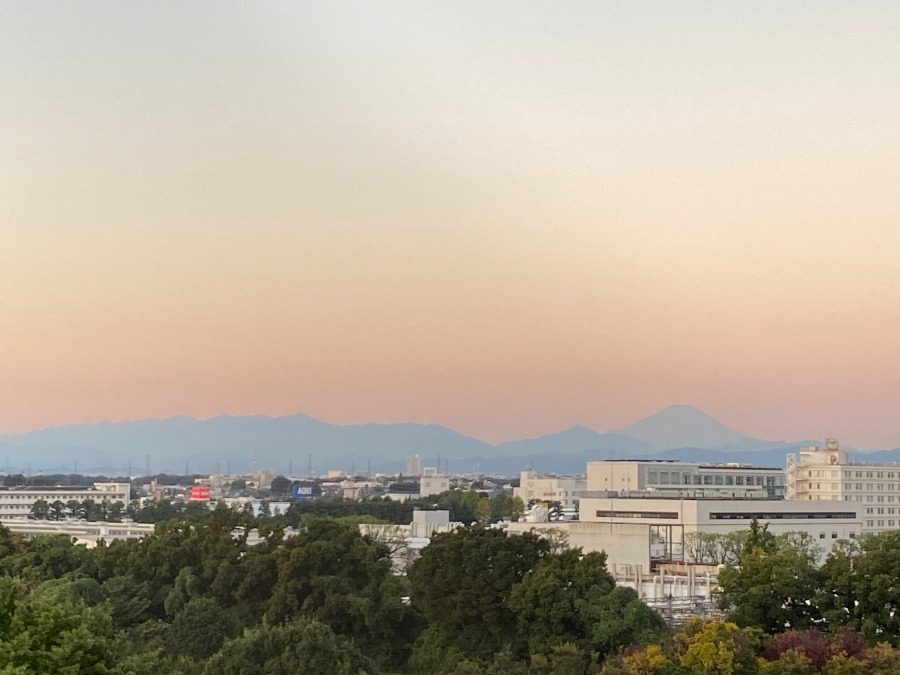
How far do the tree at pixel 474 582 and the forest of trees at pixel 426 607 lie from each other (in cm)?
3

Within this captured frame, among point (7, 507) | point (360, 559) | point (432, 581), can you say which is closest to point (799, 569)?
point (432, 581)

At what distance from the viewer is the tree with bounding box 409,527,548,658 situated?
2956 centimetres

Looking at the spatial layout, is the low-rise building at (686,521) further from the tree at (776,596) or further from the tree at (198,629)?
the tree at (776,596)

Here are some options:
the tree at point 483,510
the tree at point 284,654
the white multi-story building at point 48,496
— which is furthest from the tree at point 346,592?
the white multi-story building at point 48,496

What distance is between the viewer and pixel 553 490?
381ft

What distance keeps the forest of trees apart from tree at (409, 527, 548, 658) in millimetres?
34

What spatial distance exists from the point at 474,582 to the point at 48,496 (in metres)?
80.1

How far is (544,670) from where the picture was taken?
987 inches

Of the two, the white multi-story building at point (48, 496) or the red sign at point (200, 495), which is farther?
the red sign at point (200, 495)

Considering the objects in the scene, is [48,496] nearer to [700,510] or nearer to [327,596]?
[700,510]

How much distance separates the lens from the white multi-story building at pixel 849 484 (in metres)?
79.0

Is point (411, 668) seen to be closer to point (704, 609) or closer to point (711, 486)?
point (704, 609)

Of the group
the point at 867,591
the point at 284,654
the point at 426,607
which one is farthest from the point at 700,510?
the point at 284,654

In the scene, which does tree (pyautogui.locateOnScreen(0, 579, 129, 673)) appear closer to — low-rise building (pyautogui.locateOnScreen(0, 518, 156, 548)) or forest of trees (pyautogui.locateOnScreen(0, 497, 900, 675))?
forest of trees (pyautogui.locateOnScreen(0, 497, 900, 675))
